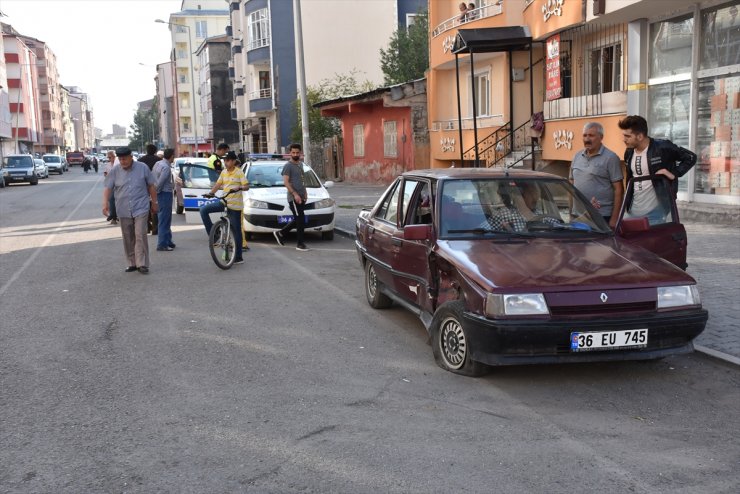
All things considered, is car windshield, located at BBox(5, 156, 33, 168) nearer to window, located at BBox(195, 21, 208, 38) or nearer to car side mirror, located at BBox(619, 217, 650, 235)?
car side mirror, located at BBox(619, 217, 650, 235)

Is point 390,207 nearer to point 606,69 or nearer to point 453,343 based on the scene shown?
point 453,343

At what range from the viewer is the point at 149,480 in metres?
3.88

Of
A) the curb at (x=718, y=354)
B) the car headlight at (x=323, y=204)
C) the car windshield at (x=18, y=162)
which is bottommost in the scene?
the curb at (x=718, y=354)

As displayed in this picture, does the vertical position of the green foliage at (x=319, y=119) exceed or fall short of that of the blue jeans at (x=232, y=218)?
it exceeds it

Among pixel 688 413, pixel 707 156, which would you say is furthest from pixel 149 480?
pixel 707 156

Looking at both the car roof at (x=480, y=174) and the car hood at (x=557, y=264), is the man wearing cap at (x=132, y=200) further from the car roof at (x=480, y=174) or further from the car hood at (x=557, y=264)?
the car hood at (x=557, y=264)

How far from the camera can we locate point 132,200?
412 inches

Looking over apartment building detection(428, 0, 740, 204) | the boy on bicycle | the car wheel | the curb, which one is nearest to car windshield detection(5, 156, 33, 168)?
Result: apartment building detection(428, 0, 740, 204)

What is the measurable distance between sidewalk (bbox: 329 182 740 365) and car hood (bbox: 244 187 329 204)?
3.95 feet

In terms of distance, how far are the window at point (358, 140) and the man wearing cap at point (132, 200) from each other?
2345 cm

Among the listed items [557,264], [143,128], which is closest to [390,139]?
[557,264]

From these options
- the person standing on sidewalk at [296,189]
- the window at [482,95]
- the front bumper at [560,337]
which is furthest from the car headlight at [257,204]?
the window at [482,95]

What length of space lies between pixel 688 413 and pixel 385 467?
2.20 metres

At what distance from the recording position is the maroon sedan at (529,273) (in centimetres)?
511
